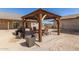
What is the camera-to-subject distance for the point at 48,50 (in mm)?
4895
